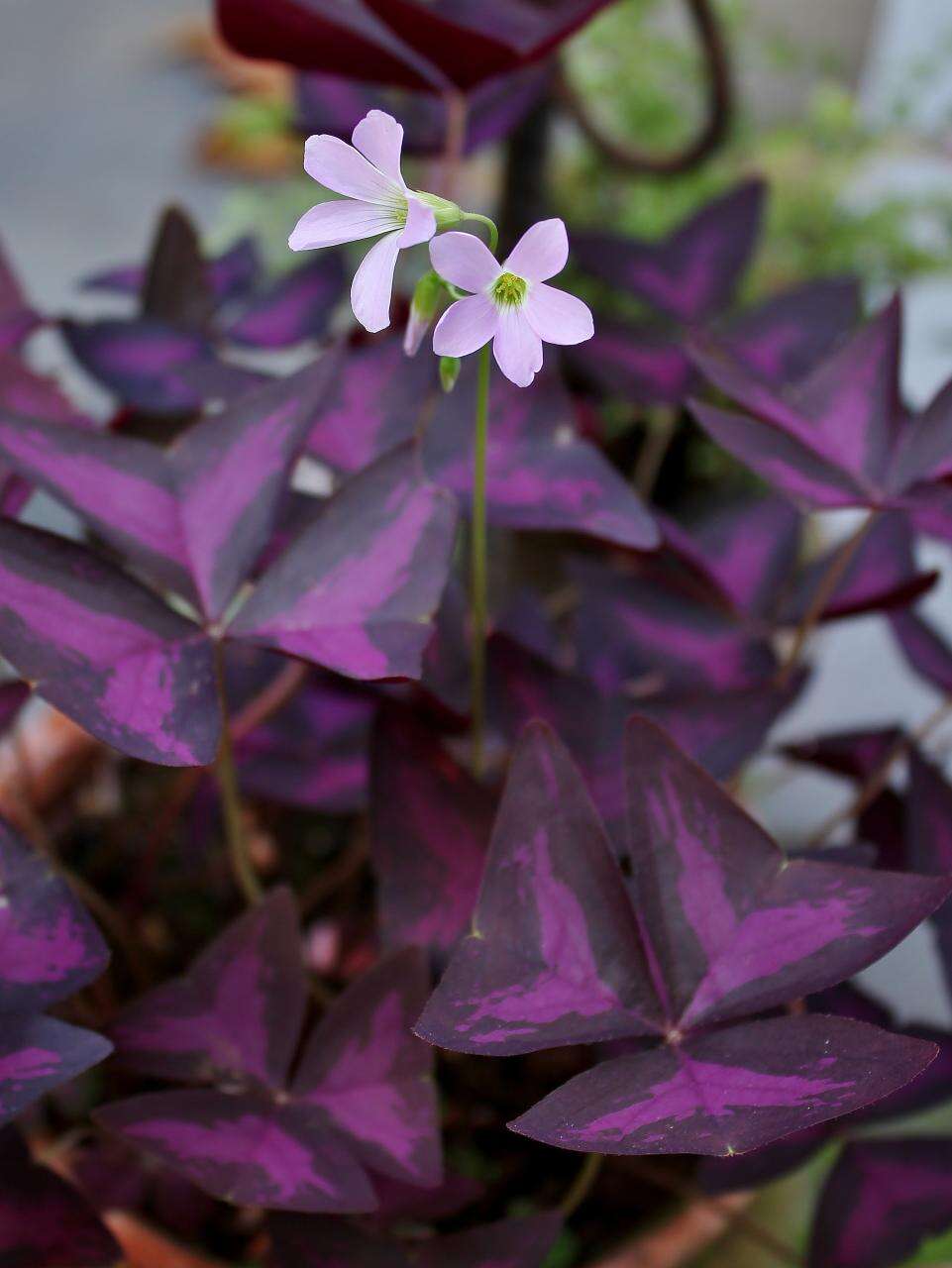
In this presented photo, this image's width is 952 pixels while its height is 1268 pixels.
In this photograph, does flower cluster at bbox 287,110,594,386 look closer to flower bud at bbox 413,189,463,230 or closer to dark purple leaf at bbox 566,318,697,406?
flower bud at bbox 413,189,463,230

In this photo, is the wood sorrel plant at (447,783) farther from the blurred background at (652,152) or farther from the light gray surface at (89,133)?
the light gray surface at (89,133)

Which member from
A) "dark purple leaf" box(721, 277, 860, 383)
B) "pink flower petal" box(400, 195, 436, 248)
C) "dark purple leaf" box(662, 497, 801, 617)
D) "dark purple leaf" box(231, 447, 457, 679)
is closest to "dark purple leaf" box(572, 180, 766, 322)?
"dark purple leaf" box(721, 277, 860, 383)

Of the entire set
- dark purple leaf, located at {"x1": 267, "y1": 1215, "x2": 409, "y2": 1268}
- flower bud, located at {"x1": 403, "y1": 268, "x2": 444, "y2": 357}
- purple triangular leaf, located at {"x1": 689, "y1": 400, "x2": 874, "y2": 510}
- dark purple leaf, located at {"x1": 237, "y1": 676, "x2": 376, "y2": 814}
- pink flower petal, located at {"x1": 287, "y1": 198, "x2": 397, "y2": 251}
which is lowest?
dark purple leaf, located at {"x1": 267, "y1": 1215, "x2": 409, "y2": 1268}

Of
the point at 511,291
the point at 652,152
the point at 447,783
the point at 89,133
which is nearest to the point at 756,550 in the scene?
the point at 447,783

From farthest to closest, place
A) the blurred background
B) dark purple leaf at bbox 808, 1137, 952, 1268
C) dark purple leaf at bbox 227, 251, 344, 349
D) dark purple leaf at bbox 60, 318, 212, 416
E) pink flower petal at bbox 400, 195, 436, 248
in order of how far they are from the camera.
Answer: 1. the blurred background
2. dark purple leaf at bbox 227, 251, 344, 349
3. dark purple leaf at bbox 60, 318, 212, 416
4. dark purple leaf at bbox 808, 1137, 952, 1268
5. pink flower petal at bbox 400, 195, 436, 248

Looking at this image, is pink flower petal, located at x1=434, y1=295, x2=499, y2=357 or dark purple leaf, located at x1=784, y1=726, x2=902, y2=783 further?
dark purple leaf, located at x1=784, y1=726, x2=902, y2=783

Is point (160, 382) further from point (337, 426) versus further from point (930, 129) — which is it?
point (930, 129)

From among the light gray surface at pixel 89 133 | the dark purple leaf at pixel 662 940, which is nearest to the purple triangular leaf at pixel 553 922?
the dark purple leaf at pixel 662 940
